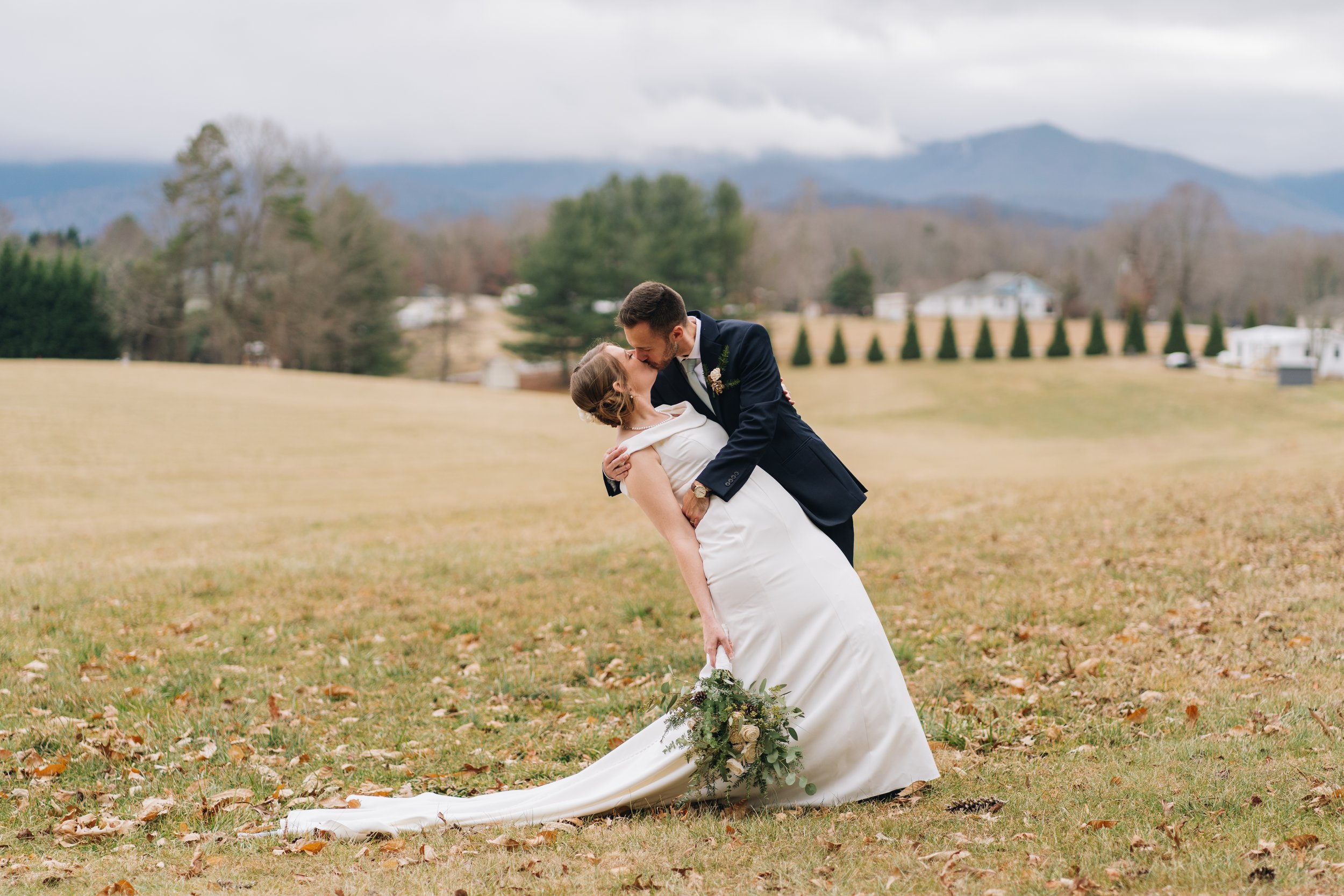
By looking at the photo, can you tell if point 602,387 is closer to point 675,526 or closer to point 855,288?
point 675,526

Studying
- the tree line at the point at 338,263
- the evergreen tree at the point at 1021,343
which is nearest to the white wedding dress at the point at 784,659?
the tree line at the point at 338,263

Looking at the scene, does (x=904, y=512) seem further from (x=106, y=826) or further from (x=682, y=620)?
(x=106, y=826)

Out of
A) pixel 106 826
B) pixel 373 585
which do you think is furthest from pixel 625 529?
pixel 106 826

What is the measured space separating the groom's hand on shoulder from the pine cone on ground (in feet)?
6.85

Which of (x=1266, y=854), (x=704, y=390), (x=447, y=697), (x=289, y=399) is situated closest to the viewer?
(x=1266, y=854)

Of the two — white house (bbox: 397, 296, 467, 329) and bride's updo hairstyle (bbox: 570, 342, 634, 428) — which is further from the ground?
white house (bbox: 397, 296, 467, 329)

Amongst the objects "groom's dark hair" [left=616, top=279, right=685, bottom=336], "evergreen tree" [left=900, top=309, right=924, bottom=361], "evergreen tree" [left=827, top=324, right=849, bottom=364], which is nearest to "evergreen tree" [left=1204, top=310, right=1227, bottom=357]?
"evergreen tree" [left=900, top=309, right=924, bottom=361]

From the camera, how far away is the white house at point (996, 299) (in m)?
124

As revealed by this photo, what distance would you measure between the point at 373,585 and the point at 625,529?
4.95 meters

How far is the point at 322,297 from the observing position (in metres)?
62.0

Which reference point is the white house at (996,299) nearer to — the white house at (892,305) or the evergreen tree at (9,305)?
the white house at (892,305)

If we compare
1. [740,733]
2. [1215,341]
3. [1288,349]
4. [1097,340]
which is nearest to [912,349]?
[1097,340]

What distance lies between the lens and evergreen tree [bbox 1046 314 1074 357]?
221ft

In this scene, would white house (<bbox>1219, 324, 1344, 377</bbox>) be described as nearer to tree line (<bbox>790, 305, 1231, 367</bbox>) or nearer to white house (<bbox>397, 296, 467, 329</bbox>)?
tree line (<bbox>790, 305, 1231, 367</bbox>)
